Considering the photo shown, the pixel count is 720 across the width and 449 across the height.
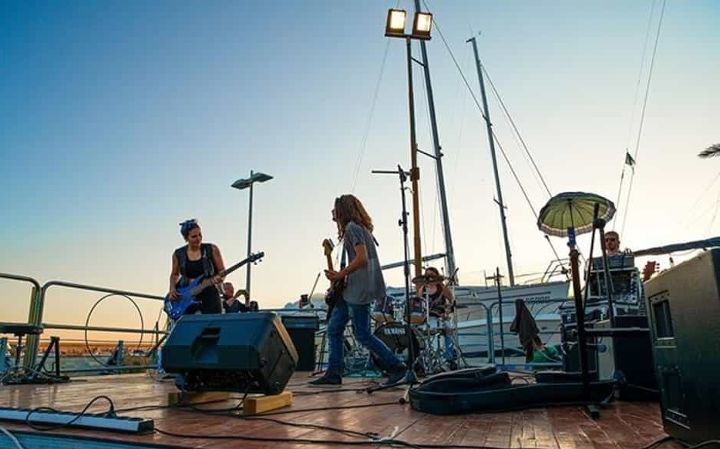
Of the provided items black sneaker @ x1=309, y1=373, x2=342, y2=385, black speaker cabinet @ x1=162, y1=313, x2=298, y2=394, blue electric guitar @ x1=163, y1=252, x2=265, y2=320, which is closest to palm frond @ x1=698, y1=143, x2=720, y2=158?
black sneaker @ x1=309, y1=373, x2=342, y2=385

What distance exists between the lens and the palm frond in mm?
7953

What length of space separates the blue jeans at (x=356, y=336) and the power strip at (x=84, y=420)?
2.03m

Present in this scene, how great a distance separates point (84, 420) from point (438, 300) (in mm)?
4943

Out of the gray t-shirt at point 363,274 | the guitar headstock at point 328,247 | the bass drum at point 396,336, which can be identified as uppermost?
the guitar headstock at point 328,247

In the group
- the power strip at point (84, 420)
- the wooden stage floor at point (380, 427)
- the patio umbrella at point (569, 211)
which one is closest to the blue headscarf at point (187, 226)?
the wooden stage floor at point (380, 427)

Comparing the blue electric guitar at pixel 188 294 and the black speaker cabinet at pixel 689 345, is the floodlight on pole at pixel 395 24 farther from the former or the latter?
the black speaker cabinet at pixel 689 345

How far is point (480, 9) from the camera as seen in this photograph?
8922 mm

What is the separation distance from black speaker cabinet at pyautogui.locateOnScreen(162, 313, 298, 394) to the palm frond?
890 cm

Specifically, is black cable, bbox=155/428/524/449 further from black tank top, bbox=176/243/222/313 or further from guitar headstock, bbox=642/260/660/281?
guitar headstock, bbox=642/260/660/281

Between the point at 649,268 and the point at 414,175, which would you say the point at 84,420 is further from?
the point at 414,175

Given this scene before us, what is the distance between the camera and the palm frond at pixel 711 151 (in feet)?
26.1

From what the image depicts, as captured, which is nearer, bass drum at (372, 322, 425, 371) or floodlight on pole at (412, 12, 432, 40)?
bass drum at (372, 322, 425, 371)

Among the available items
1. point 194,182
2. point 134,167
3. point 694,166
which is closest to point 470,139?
point 694,166

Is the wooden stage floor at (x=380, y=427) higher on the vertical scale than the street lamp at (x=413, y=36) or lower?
lower
